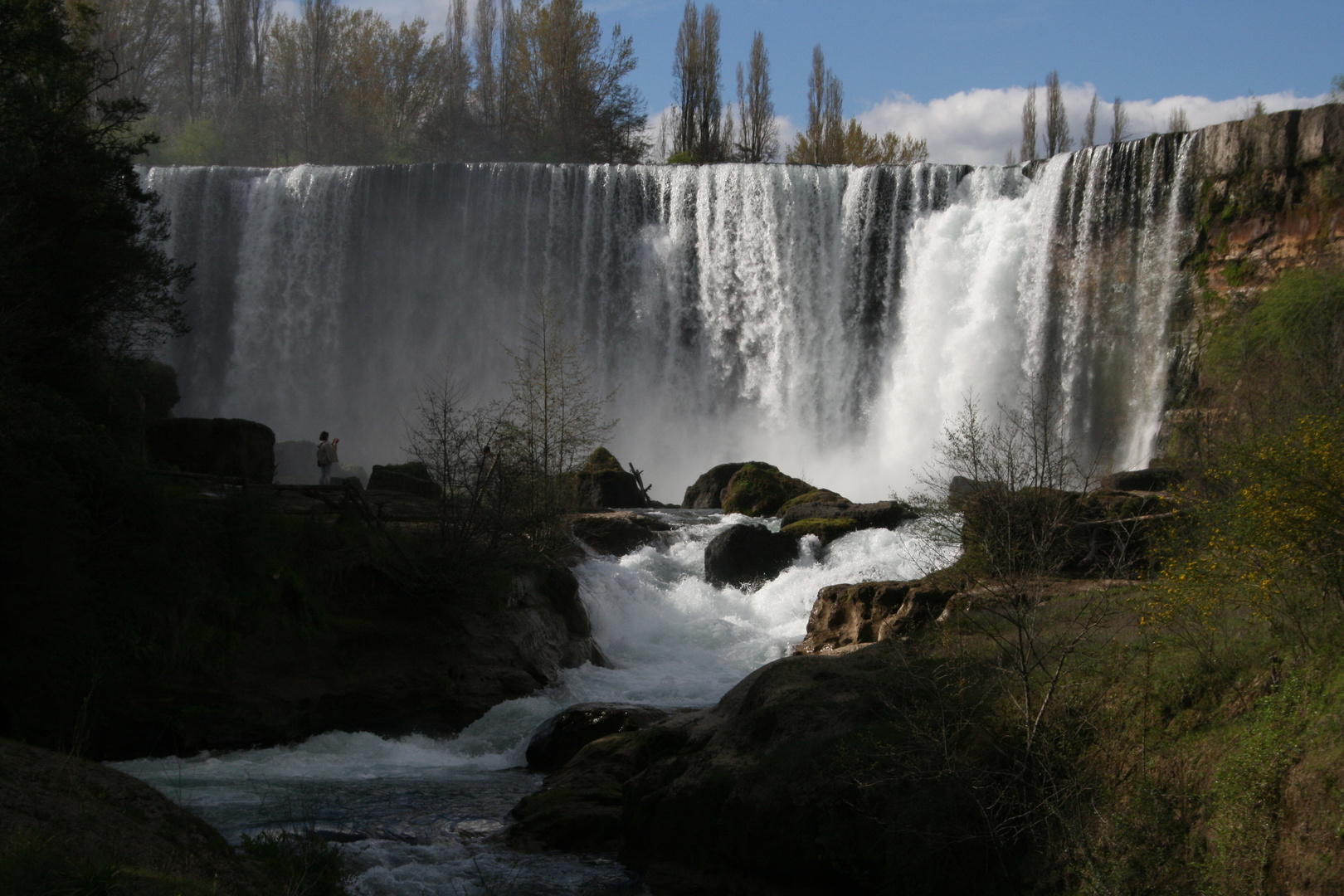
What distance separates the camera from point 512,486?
1675cm

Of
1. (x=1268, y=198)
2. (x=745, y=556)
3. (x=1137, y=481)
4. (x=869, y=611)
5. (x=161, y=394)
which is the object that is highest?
(x=1268, y=198)

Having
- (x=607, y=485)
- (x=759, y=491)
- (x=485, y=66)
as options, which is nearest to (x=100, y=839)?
(x=759, y=491)

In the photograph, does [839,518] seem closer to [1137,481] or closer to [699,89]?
[1137,481]

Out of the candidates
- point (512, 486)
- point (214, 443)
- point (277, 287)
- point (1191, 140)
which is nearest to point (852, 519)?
point (512, 486)

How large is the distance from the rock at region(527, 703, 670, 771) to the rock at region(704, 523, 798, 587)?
28.6 feet

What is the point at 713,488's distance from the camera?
92.5ft

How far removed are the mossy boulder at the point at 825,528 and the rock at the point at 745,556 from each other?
30.8 inches

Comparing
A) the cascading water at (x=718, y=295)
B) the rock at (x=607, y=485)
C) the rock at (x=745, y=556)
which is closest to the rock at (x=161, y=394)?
the cascading water at (x=718, y=295)

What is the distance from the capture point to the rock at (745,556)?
21453 mm

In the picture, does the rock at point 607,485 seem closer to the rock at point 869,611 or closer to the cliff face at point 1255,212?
the rock at point 869,611

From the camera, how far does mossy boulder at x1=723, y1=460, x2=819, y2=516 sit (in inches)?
1038

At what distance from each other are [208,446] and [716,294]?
18.2 meters

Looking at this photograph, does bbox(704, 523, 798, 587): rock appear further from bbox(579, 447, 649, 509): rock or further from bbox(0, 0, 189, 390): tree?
bbox(0, 0, 189, 390): tree

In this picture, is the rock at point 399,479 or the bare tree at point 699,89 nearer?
the rock at point 399,479
